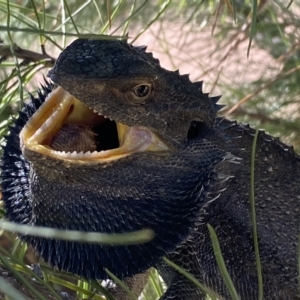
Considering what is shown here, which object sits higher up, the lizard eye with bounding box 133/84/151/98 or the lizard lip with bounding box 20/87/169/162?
the lizard eye with bounding box 133/84/151/98

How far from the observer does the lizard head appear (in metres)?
1.18

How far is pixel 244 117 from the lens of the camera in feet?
7.86

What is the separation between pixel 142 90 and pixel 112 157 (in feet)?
0.48

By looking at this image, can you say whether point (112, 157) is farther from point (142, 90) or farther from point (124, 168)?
point (142, 90)

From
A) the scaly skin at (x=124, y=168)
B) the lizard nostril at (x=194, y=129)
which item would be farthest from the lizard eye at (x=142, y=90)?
the lizard nostril at (x=194, y=129)

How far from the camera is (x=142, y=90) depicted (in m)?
1.26

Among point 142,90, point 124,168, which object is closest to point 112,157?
point 124,168

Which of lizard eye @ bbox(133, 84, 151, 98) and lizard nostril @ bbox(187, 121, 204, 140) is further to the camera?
lizard nostril @ bbox(187, 121, 204, 140)

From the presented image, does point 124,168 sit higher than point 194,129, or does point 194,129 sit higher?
point 194,129

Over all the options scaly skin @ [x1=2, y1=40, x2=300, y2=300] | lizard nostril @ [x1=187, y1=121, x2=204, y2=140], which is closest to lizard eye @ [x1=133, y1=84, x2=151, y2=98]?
scaly skin @ [x1=2, y1=40, x2=300, y2=300]

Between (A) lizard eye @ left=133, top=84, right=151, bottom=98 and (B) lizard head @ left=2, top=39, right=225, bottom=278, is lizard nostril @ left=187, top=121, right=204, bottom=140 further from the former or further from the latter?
(A) lizard eye @ left=133, top=84, right=151, bottom=98

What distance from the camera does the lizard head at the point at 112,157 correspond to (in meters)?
1.18

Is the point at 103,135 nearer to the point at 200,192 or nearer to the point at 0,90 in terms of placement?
the point at 200,192

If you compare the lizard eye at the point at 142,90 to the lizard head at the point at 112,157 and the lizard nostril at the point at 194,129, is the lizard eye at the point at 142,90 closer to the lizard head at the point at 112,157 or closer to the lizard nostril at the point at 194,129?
the lizard head at the point at 112,157
